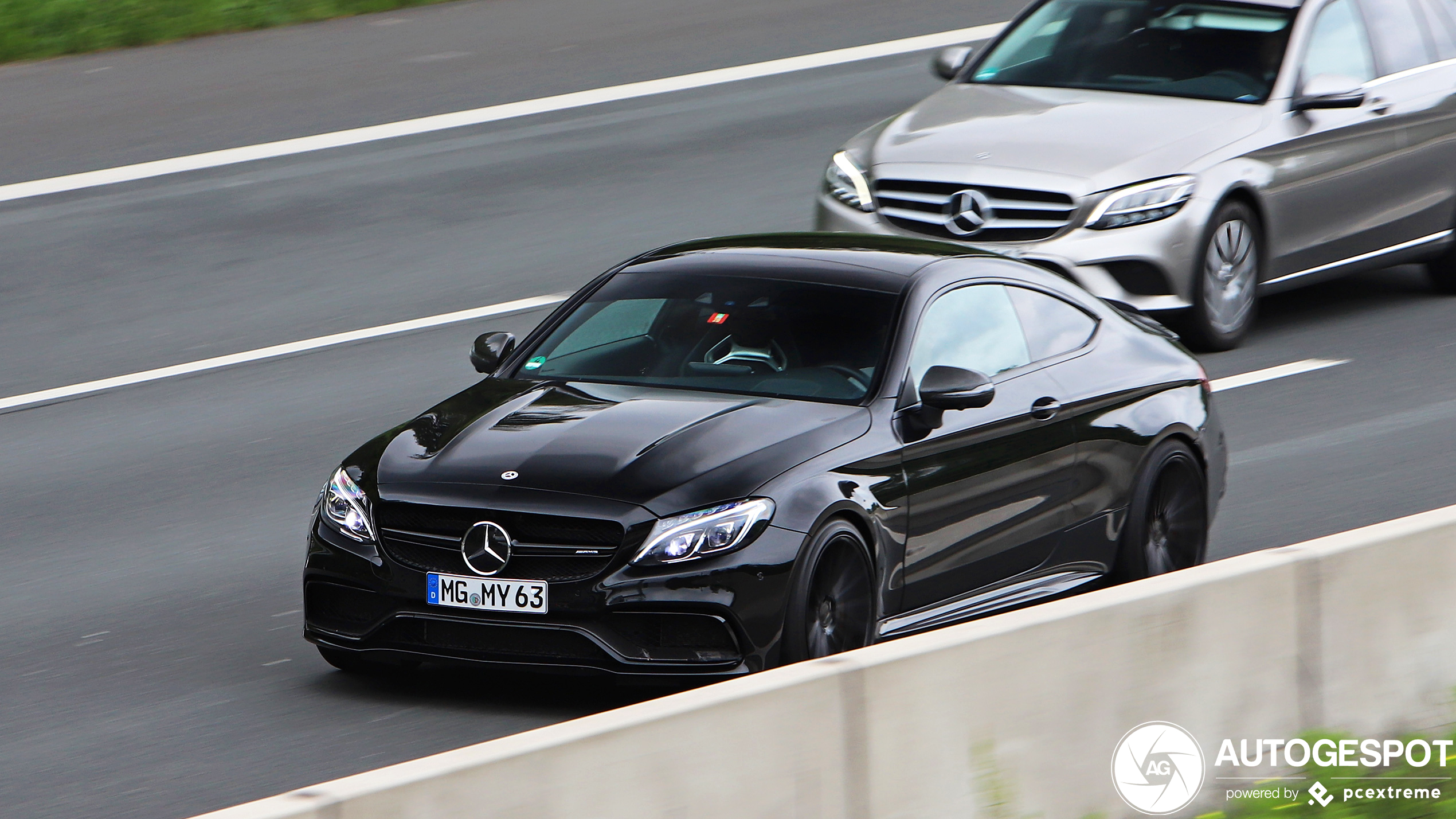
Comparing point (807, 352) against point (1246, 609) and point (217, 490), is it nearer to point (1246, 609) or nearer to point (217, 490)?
point (1246, 609)

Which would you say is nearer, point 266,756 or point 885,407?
point 266,756

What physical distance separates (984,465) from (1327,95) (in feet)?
20.9

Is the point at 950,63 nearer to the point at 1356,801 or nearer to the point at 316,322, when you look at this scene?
the point at 316,322

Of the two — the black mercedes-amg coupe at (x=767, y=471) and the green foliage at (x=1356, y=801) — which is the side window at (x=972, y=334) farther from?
the green foliage at (x=1356, y=801)

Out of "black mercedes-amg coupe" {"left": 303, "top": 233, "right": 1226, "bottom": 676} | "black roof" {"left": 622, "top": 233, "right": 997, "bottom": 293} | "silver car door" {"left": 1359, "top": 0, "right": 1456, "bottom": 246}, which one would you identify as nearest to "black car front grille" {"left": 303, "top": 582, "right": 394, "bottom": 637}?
"black mercedes-amg coupe" {"left": 303, "top": 233, "right": 1226, "bottom": 676}

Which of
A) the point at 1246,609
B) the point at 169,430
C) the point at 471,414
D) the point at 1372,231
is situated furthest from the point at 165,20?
the point at 1246,609

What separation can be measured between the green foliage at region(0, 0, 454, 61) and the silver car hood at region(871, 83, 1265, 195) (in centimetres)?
777

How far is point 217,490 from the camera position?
10.5m

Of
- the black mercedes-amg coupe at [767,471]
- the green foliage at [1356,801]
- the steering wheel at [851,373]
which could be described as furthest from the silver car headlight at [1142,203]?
the green foliage at [1356,801]

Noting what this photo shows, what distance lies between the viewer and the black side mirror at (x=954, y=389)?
305 inches

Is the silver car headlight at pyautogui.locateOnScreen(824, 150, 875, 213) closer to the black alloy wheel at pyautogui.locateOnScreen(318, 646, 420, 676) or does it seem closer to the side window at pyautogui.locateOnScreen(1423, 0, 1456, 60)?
the side window at pyautogui.locateOnScreen(1423, 0, 1456, 60)

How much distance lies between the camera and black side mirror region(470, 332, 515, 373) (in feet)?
28.2

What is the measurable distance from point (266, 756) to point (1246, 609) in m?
2.93

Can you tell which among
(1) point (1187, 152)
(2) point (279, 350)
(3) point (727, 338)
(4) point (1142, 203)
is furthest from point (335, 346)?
(3) point (727, 338)
